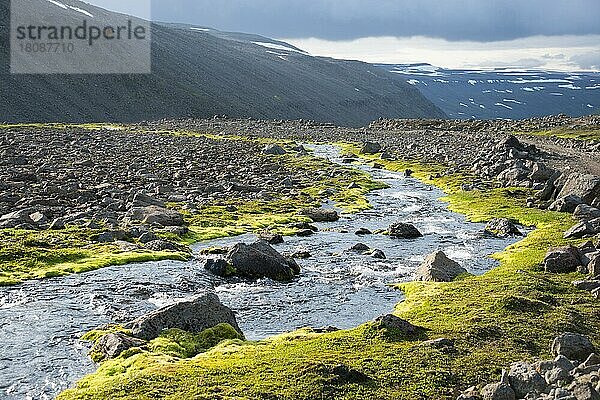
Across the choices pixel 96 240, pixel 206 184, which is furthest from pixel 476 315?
pixel 206 184

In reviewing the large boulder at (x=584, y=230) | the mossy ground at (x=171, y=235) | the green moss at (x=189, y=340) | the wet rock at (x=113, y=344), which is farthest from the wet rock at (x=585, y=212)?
the wet rock at (x=113, y=344)

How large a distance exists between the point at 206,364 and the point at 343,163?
6495 cm

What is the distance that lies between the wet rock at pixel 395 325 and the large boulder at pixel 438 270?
767 centimetres

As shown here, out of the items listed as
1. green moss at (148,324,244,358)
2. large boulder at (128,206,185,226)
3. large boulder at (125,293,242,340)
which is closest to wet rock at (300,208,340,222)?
large boulder at (128,206,185,226)

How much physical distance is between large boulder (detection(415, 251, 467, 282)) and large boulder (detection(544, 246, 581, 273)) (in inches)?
137

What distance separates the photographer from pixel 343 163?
8006cm

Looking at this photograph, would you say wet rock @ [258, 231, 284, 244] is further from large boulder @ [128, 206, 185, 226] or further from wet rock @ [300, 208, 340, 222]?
wet rock @ [300, 208, 340, 222]

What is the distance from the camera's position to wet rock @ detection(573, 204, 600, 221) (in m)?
37.9

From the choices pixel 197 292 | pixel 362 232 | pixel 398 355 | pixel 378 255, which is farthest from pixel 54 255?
pixel 398 355

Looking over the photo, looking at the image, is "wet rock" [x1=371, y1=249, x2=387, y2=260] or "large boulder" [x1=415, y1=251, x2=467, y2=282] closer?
"large boulder" [x1=415, y1=251, x2=467, y2=282]

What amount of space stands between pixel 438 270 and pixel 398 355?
407 inches

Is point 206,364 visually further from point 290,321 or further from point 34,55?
point 34,55

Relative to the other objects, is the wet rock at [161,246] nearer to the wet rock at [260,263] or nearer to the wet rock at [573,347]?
the wet rock at [260,263]

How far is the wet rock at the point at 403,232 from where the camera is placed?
1414 inches
